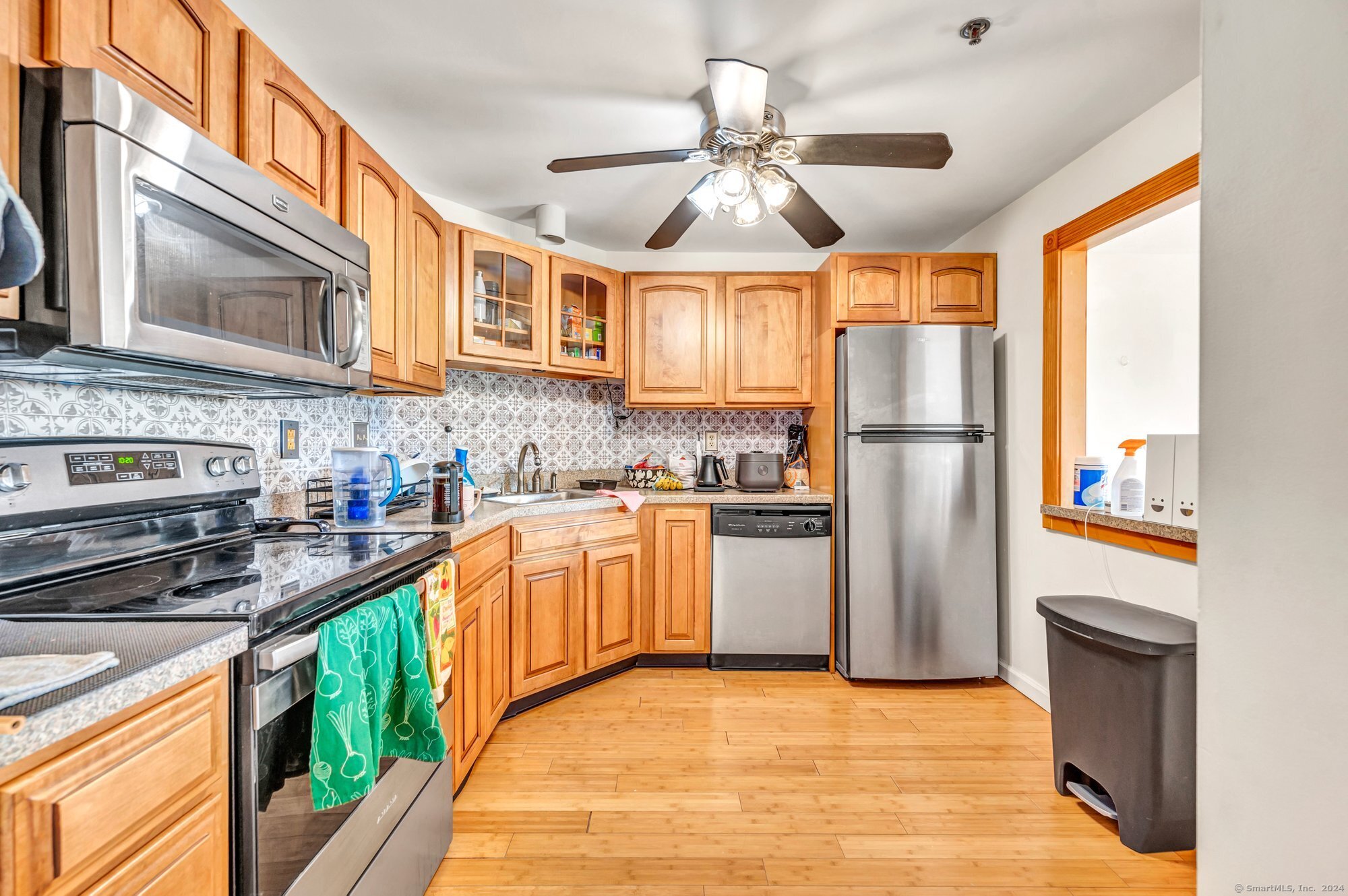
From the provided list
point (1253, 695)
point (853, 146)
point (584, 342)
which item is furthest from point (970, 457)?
point (1253, 695)

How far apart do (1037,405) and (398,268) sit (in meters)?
2.71

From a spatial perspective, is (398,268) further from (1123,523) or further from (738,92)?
(1123,523)

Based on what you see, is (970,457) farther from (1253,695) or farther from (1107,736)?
(1253,695)

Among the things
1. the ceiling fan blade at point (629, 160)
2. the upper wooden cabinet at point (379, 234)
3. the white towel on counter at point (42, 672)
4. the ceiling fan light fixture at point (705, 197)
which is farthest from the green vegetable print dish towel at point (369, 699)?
the ceiling fan light fixture at point (705, 197)

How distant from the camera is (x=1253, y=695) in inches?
24.5

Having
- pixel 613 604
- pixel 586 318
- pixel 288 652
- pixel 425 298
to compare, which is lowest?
pixel 613 604

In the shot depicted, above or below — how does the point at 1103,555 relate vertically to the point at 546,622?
above

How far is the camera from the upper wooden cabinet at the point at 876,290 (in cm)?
302

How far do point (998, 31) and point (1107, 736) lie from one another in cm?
205

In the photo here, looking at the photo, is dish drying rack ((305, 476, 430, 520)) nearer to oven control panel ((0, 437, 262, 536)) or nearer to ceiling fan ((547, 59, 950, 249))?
oven control panel ((0, 437, 262, 536))

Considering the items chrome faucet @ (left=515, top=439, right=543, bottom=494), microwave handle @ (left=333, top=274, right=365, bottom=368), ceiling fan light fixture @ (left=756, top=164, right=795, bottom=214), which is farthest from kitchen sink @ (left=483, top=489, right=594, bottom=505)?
ceiling fan light fixture @ (left=756, top=164, right=795, bottom=214)

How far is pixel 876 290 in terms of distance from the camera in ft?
9.93

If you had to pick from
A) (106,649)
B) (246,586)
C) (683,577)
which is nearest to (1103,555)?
(683,577)

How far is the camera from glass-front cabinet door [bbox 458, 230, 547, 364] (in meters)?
2.66
